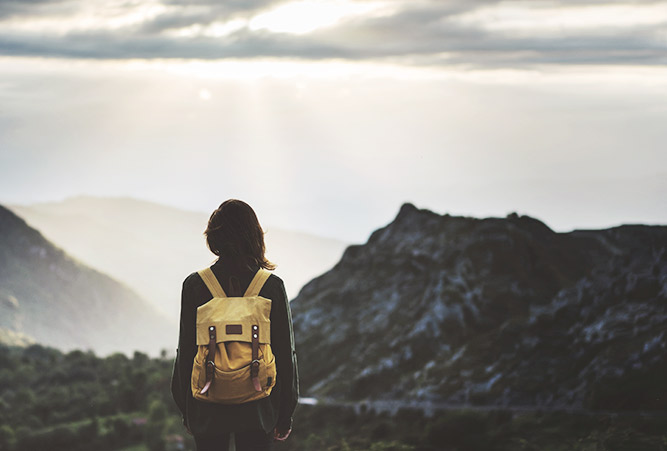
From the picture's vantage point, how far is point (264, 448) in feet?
22.4

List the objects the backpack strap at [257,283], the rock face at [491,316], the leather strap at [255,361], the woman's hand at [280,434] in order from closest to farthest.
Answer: the leather strap at [255,361] → the backpack strap at [257,283] → the woman's hand at [280,434] → the rock face at [491,316]

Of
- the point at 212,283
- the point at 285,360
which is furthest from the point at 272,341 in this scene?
the point at 212,283

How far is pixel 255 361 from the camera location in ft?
21.9

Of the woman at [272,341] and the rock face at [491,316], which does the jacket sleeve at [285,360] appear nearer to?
the woman at [272,341]

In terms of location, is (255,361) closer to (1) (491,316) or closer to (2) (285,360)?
(2) (285,360)

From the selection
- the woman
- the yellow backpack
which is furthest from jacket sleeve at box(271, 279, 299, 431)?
the yellow backpack

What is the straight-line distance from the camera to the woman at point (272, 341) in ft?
22.3

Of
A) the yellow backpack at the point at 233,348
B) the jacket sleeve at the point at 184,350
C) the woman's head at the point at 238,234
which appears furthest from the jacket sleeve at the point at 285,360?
Answer: the jacket sleeve at the point at 184,350

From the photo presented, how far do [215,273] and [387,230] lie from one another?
157 feet

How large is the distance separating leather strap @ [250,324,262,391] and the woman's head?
1.88 ft

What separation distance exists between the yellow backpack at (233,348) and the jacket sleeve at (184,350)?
0.14 metres

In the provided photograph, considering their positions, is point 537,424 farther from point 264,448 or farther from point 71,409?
point 71,409

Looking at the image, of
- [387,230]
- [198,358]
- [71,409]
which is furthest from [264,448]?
[71,409]

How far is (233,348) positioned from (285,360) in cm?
49
